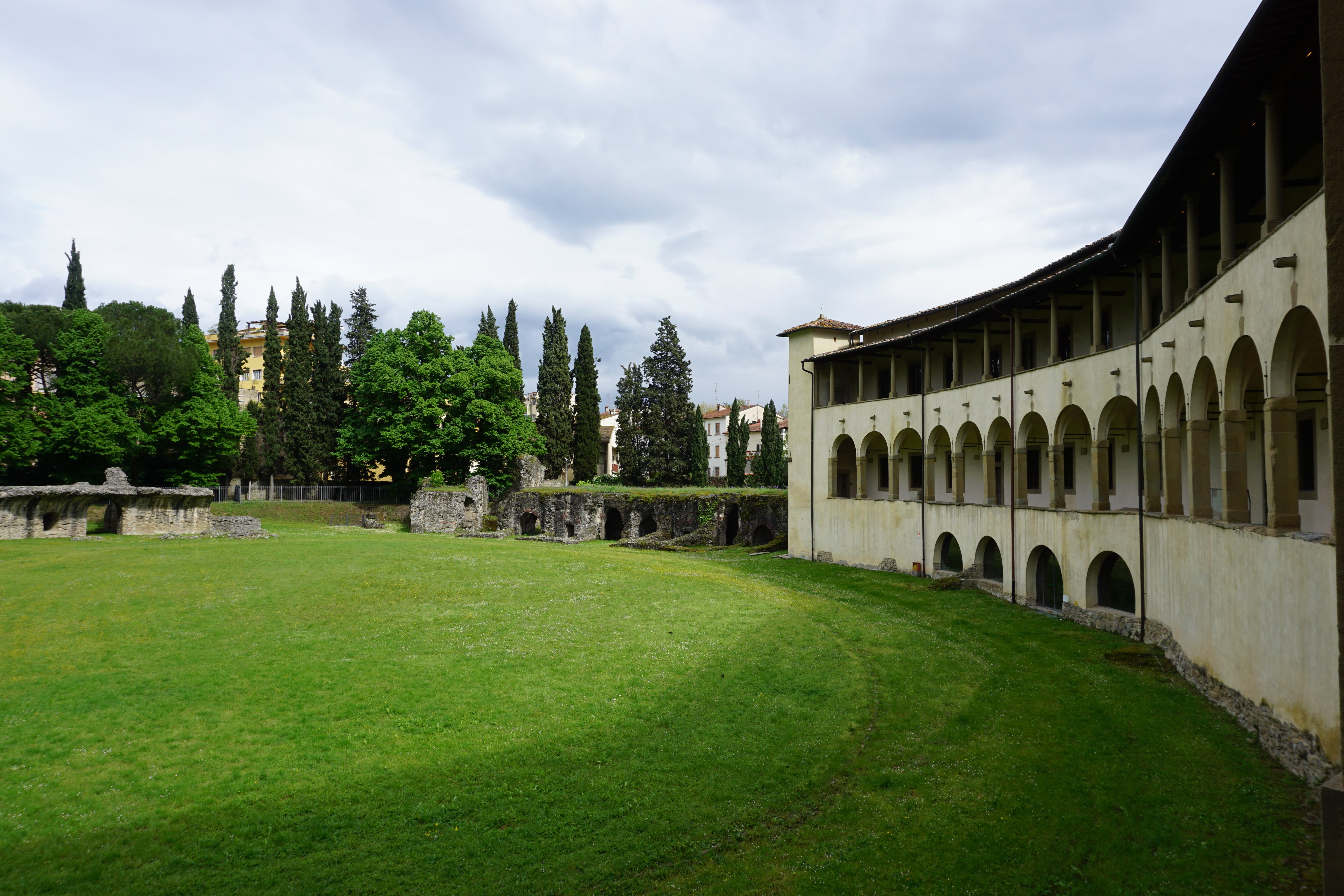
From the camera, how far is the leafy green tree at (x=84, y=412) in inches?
1891

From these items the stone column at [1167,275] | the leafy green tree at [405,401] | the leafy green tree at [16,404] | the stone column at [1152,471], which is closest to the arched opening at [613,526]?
the leafy green tree at [405,401]

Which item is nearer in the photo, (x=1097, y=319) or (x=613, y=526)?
(x=1097, y=319)

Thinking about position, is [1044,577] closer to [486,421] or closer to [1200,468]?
[1200,468]

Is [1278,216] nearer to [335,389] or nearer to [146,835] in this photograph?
[146,835]

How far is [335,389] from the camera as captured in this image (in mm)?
65688

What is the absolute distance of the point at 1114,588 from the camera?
2361cm

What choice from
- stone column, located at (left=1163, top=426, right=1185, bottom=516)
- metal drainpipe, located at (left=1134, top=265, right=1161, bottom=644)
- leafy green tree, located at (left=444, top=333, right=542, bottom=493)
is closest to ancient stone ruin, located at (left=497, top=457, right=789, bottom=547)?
leafy green tree, located at (left=444, top=333, right=542, bottom=493)

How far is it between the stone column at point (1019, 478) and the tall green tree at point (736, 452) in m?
45.6

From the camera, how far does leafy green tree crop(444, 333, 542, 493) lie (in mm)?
59188

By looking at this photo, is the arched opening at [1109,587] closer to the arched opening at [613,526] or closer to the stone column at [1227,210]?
the stone column at [1227,210]

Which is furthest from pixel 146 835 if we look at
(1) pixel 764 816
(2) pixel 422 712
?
(1) pixel 764 816

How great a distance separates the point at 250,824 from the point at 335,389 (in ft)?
201

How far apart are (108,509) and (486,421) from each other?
24422 millimetres

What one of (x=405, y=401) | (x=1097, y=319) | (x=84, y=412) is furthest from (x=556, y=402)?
(x=1097, y=319)
